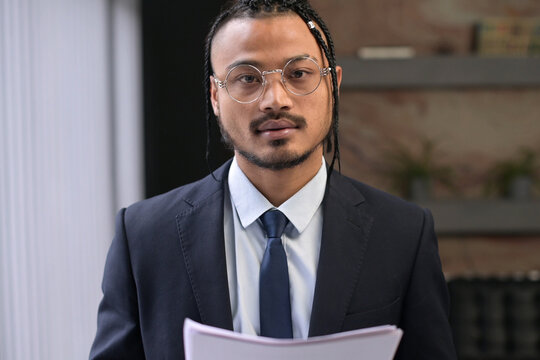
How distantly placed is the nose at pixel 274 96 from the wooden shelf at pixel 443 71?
8.19 feet

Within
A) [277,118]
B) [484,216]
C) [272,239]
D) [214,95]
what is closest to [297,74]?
[277,118]

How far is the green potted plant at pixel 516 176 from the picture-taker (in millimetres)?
3494

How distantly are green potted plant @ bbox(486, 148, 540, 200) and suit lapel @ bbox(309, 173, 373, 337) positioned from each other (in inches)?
106

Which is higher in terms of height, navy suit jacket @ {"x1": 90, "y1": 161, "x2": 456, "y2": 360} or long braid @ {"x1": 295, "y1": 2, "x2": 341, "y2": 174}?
long braid @ {"x1": 295, "y1": 2, "x2": 341, "y2": 174}

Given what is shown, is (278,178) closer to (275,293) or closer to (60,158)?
(275,293)

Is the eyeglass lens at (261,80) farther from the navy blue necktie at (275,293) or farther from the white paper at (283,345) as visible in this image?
the white paper at (283,345)

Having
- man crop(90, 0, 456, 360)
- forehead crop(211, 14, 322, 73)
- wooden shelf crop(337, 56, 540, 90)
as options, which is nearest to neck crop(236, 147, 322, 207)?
man crop(90, 0, 456, 360)

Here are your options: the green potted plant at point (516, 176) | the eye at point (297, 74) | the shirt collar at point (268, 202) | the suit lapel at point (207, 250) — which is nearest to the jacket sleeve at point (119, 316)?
the suit lapel at point (207, 250)

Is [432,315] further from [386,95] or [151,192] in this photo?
[386,95]

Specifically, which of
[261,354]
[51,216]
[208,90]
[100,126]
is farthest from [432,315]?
[100,126]

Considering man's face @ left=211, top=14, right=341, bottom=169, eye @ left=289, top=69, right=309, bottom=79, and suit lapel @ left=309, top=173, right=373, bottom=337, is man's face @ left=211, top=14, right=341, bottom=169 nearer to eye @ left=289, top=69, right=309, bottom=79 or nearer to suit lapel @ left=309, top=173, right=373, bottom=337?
eye @ left=289, top=69, right=309, bottom=79

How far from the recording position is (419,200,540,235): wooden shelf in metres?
3.49

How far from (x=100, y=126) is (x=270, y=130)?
136 centimetres

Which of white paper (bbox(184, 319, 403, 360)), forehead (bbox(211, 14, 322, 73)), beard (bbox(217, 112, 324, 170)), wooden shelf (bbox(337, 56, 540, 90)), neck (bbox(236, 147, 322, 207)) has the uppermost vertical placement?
wooden shelf (bbox(337, 56, 540, 90))
